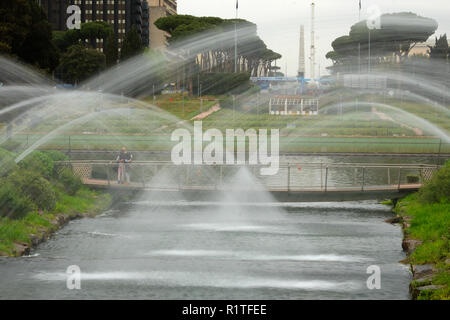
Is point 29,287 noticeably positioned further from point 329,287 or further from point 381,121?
point 381,121

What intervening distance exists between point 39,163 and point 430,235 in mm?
17818

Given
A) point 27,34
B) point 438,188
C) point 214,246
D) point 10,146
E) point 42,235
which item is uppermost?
point 27,34

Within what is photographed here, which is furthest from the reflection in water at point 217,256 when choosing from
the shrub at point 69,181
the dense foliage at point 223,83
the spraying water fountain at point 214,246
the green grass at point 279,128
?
the dense foliage at point 223,83

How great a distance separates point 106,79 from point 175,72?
15.2 meters

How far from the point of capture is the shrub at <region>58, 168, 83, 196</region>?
36594mm

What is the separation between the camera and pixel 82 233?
2959cm

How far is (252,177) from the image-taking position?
4756 cm

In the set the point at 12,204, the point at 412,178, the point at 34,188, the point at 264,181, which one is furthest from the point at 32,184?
the point at 412,178

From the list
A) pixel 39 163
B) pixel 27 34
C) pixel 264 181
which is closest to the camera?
pixel 39 163

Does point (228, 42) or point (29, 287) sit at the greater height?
point (228, 42)

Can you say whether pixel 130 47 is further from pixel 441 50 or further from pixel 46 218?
pixel 46 218

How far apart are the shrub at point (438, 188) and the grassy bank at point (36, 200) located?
584 inches

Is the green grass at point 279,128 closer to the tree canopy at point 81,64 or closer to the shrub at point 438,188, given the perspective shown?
the tree canopy at point 81,64
